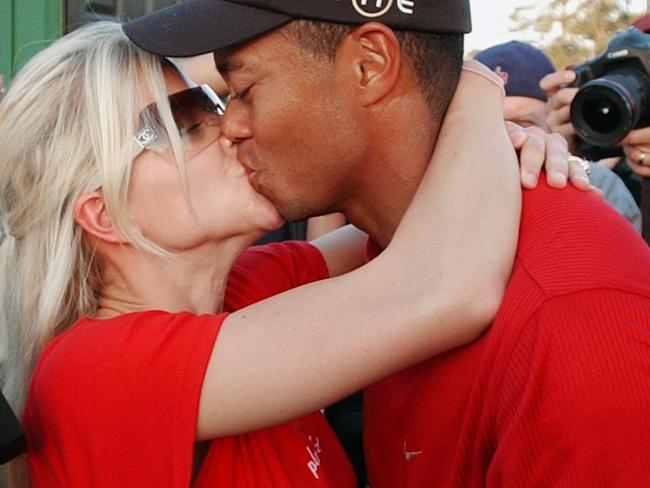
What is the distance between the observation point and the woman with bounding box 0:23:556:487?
6.20 ft

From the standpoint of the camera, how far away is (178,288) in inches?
95.1

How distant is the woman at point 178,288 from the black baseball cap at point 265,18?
17cm

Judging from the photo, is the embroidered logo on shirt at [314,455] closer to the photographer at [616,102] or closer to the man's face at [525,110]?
the photographer at [616,102]

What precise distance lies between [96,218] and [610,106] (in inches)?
51.2

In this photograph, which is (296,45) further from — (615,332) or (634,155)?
(634,155)

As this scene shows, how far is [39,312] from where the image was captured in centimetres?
228

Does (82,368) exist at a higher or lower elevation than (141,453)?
higher

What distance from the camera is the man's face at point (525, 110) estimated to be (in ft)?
14.2

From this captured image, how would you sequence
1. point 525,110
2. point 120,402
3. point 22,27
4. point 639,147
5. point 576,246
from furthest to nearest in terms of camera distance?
1. point 525,110
2. point 22,27
3. point 639,147
4. point 120,402
5. point 576,246

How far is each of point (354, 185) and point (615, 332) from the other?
28.3 inches

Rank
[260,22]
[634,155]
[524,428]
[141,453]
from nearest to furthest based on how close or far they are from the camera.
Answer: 1. [524,428]
2. [141,453]
3. [260,22]
4. [634,155]

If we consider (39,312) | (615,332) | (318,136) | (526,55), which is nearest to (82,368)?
(39,312)

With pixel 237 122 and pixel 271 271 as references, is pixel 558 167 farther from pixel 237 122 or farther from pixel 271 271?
pixel 271 271

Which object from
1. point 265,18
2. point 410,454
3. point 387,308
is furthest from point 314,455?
point 265,18
